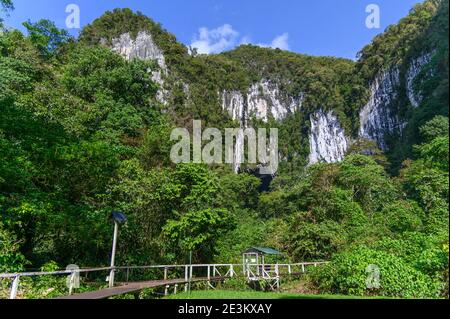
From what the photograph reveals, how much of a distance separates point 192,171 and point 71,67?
43.0 ft

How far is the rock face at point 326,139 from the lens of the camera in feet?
214

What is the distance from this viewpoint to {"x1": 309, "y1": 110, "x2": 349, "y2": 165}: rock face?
65.3m

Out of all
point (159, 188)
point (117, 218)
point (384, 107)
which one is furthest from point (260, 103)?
point (117, 218)

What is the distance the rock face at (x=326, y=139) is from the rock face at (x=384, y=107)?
6.56 meters

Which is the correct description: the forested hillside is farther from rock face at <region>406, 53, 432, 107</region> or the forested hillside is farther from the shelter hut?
the shelter hut

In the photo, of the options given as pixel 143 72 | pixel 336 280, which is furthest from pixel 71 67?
pixel 336 280

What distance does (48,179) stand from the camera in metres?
10.8

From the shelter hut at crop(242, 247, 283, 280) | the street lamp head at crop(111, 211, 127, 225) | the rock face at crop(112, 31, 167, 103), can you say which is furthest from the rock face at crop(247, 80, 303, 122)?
the street lamp head at crop(111, 211, 127, 225)

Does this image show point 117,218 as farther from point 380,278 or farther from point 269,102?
point 269,102

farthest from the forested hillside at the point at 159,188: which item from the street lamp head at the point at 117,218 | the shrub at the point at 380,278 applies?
the street lamp head at the point at 117,218

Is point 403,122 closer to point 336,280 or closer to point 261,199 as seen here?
point 261,199

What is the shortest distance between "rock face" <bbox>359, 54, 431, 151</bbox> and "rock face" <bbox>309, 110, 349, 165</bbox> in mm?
6564

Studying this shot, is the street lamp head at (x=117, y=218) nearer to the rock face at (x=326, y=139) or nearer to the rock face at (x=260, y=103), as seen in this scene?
the rock face at (x=326, y=139)

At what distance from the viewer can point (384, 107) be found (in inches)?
2085
